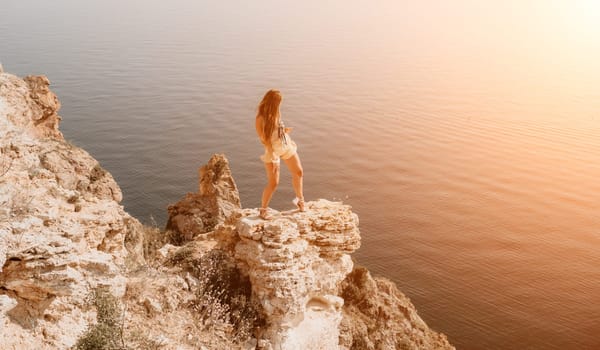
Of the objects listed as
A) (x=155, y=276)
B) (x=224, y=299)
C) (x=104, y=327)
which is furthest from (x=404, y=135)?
(x=104, y=327)

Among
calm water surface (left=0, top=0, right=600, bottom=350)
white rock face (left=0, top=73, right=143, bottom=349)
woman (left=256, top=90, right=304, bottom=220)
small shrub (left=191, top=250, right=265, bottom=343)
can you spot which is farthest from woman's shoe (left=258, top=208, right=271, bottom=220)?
calm water surface (left=0, top=0, right=600, bottom=350)

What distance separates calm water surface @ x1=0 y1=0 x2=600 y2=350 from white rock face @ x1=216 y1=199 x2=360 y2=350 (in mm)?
8242

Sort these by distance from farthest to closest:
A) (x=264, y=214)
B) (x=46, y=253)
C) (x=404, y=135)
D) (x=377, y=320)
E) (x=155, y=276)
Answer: (x=404, y=135), (x=377, y=320), (x=264, y=214), (x=155, y=276), (x=46, y=253)

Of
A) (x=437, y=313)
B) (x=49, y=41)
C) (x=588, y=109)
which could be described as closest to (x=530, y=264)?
(x=437, y=313)

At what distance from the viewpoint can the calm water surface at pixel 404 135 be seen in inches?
689

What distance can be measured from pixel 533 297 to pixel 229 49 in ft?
133

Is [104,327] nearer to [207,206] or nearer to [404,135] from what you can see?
[207,206]

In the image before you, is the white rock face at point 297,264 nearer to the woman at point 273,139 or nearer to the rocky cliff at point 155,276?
the rocky cliff at point 155,276

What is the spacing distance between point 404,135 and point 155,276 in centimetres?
2615

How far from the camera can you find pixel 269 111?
714 cm

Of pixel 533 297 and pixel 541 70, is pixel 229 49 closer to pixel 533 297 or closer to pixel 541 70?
pixel 541 70

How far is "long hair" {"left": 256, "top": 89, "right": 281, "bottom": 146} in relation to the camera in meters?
7.09

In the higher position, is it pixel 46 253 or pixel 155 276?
pixel 46 253

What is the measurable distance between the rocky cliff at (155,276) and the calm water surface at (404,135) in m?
8.26
